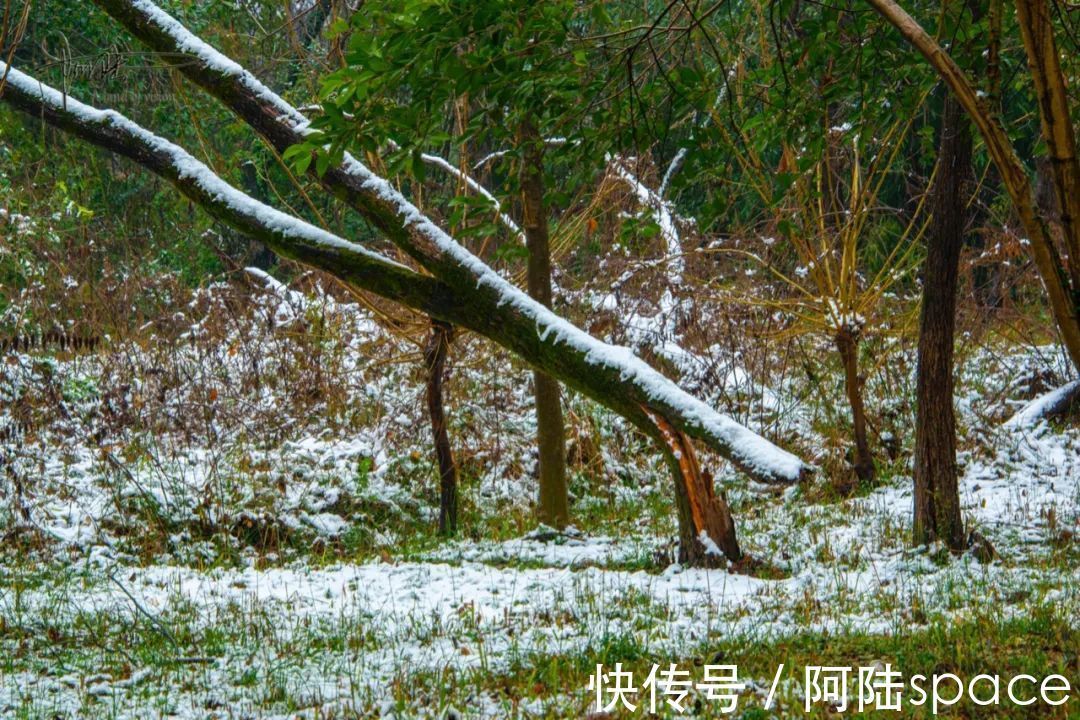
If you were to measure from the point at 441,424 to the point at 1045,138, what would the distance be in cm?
628

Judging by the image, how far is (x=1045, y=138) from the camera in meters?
3.07

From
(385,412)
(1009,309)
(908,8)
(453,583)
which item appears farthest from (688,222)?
(453,583)

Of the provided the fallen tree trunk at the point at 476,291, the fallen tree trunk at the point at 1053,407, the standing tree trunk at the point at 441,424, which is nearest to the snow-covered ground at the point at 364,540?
the fallen tree trunk at the point at 1053,407

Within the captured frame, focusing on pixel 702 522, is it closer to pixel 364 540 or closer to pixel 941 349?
pixel 941 349

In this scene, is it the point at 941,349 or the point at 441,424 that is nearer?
the point at 941,349

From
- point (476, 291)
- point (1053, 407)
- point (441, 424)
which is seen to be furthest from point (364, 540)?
point (1053, 407)

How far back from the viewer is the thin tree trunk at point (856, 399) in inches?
352

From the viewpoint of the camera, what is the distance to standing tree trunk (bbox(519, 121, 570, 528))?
26.9 feet

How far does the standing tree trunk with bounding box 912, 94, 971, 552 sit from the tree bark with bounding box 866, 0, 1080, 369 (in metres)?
3.59

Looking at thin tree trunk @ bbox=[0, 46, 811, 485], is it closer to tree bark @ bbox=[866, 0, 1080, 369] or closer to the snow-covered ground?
the snow-covered ground

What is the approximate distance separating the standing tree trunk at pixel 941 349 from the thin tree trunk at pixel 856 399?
6.42ft

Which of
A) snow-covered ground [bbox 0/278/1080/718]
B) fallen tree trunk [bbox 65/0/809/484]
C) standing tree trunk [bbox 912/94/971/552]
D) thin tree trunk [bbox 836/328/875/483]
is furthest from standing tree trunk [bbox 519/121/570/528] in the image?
standing tree trunk [bbox 912/94/971/552]

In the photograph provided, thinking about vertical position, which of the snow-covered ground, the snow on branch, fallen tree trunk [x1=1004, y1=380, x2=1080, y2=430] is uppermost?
the snow on branch

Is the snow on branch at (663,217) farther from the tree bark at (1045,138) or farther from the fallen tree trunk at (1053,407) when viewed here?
the tree bark at (1045,138)
